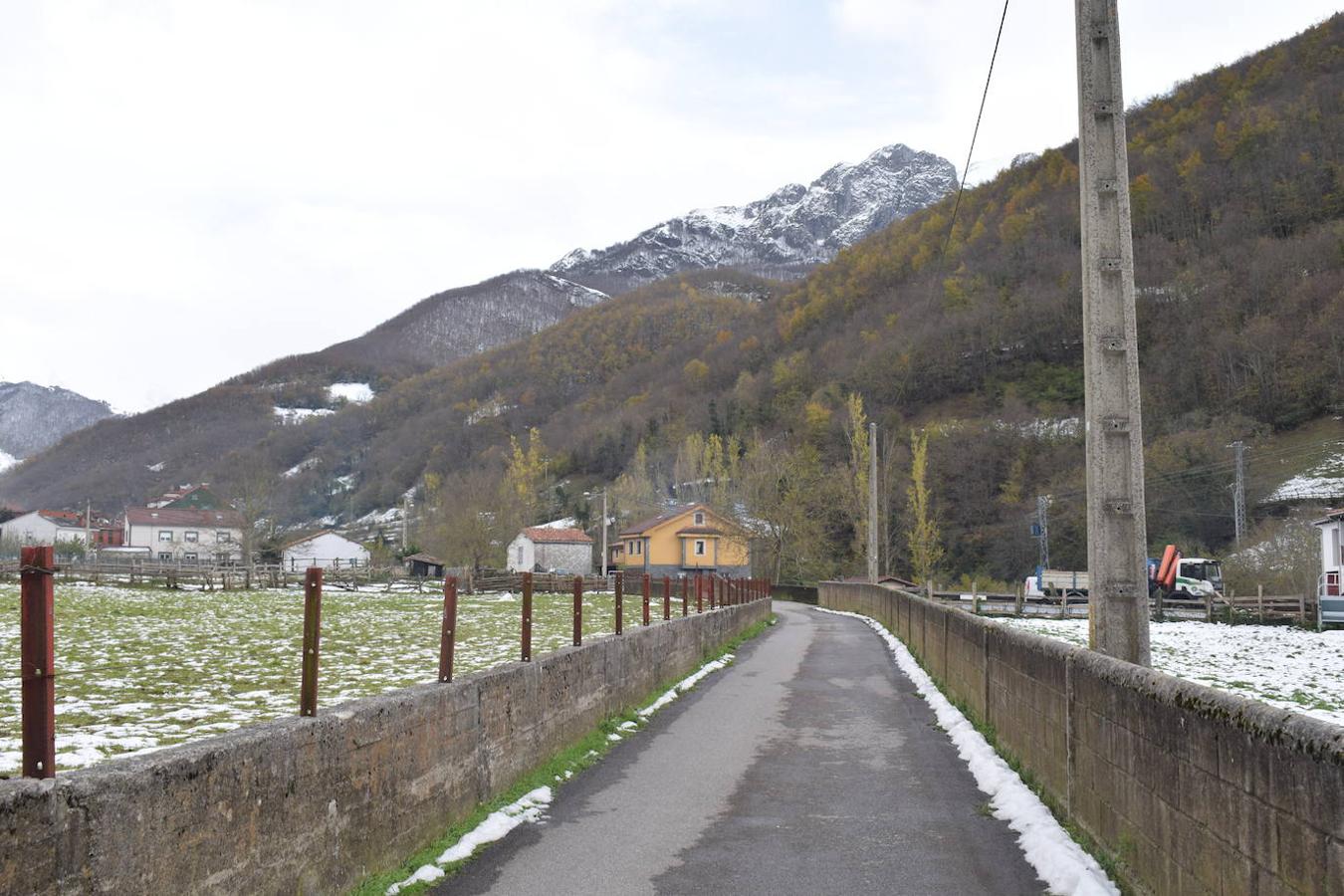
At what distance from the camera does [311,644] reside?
577 cm

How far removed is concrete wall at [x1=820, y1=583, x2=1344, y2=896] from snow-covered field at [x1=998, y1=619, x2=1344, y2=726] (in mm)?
4341

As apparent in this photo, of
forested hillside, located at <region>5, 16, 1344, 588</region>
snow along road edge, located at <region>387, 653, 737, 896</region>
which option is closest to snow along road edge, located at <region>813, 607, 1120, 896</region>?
snow along road edge, located at <region>387, 653, 737, 896</region>

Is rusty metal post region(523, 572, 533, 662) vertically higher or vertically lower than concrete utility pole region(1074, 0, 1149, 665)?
lower

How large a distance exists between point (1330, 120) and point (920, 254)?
4708 centimetres

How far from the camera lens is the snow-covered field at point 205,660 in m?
10.7

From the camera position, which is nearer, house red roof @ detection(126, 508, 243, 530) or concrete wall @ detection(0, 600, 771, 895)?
concrete wall @ detection(0, 600, 771, 895)

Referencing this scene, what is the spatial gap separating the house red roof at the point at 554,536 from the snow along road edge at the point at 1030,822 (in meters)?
91.2

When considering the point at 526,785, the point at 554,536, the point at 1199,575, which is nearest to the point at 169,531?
the point at 554,536

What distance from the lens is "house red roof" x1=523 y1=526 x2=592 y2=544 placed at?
102875 millimetres

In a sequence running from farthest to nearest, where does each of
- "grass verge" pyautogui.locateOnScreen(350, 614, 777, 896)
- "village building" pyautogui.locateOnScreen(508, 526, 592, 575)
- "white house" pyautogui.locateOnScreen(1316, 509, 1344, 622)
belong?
"village building" pyautogui.locateOnScreen(508, 526, 592, 575)
"white house" pyautogui.locateOnScreen(1316, 509, 1344, 622)
"grass verge" pyautogui.locateOnScreen(350, 614, 777, 896)

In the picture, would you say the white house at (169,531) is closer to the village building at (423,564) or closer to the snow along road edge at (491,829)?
the village building at (423,564)

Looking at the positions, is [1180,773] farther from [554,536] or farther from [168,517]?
[168,517]

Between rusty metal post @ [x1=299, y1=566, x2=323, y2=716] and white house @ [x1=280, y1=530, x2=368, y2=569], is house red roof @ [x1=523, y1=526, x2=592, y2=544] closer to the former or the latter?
white house @ [x1=280, y1=530, x2=368, y2=569]

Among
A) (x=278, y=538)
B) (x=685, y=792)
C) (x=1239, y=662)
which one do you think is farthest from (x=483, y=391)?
(x=685, y=792)
